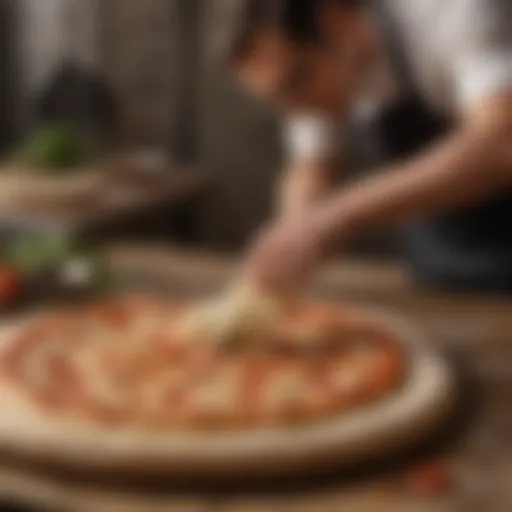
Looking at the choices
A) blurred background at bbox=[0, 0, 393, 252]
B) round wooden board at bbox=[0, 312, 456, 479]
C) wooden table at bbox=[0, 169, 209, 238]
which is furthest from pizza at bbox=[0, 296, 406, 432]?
blurred background at bbox=[0, 0, 393, 252]

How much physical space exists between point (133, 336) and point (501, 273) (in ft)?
1.04

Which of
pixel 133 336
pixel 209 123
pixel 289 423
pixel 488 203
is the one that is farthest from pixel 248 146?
pixel 289 423

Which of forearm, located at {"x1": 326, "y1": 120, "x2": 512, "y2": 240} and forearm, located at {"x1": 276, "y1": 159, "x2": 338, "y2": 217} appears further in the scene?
Result: forearm, located at {"x1": 276, "y1": 159, "x2": 338, "y2": 217}

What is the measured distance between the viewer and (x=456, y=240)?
918 mm

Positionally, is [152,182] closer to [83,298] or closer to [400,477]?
[83,298]

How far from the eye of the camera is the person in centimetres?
72

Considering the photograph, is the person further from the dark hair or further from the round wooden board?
the round wooden board

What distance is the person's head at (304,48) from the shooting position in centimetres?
85

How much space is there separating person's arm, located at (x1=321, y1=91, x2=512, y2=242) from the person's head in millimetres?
161

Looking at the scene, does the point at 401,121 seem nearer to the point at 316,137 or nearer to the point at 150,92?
the point at 316,137

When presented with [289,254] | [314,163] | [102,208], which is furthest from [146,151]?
[289,254]

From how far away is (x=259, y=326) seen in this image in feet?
2.34

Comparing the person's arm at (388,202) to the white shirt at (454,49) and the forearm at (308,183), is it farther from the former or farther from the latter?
the forearm at (308,183)

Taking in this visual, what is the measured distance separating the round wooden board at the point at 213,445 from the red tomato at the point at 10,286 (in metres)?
0.21
